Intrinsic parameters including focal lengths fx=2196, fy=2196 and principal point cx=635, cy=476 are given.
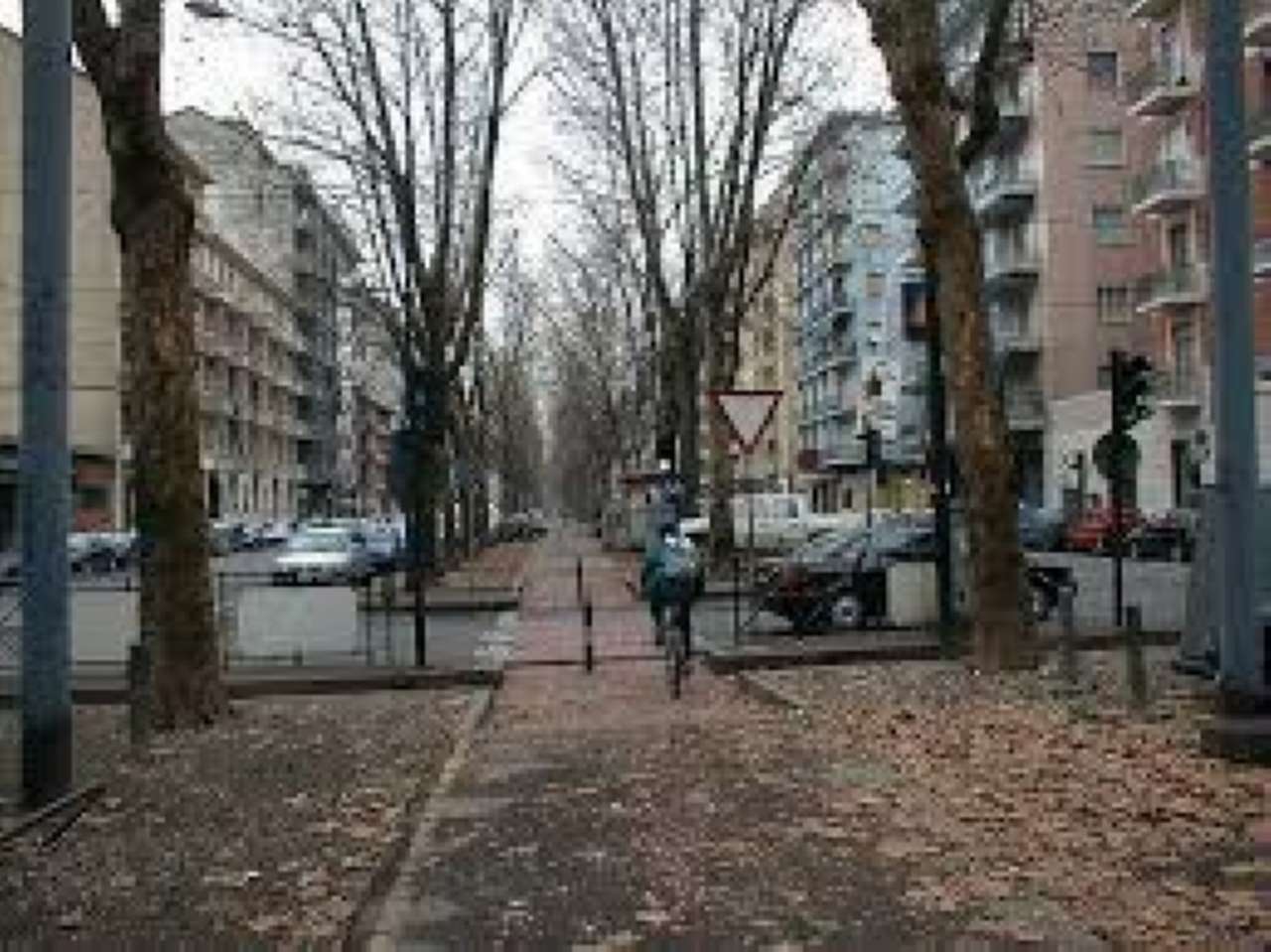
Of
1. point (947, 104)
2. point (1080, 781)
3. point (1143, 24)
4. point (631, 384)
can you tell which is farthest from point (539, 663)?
point (631, 384)

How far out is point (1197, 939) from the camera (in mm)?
7426

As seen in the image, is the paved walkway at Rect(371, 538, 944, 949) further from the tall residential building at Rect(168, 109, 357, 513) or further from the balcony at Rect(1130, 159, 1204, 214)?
the balcony at Rect(1130, 159, 1204, 214)

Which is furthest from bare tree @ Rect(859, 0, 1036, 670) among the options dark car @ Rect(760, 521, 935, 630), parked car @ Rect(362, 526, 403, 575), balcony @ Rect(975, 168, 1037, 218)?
balcony @ Rect(975, 168, 1037, 218)

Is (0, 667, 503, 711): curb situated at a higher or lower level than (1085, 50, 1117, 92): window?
lower

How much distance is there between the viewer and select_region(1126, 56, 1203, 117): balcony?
6419cm

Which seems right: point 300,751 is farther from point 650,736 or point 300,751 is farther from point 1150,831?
point 1150,831

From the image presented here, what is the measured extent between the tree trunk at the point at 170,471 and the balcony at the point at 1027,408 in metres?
69.7

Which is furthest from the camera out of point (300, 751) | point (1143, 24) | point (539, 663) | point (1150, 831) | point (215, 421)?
point (215, 421)

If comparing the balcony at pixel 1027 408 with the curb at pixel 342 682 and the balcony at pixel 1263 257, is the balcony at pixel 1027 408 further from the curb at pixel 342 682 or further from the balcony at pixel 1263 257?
the curb at pixel 342 682

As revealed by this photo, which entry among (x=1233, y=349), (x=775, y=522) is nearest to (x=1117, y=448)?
(x=1233, y=349)

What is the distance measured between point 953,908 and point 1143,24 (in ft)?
217

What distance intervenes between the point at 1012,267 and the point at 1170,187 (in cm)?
1907

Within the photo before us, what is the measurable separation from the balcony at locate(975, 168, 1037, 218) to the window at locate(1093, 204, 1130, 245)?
2627 millimetres

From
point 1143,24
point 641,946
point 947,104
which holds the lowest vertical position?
point 641,946
